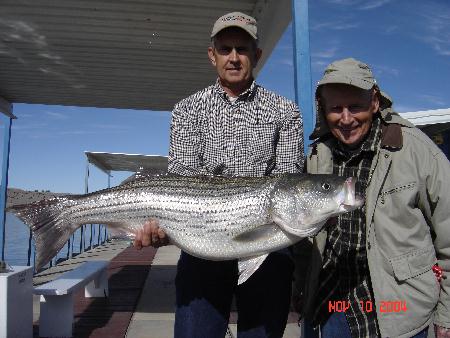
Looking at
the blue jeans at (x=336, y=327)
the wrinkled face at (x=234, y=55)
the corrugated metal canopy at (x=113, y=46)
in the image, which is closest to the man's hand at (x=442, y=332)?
the blue jeans at (x=336, y=327)

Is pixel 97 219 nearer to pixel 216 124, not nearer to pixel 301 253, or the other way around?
pixel 216 124

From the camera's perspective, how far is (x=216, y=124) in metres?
3.38

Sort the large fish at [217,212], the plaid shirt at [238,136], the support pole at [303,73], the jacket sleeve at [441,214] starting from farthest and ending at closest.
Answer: the support pole at [303,73] < the plaid shirt at [238,136] < the large fish at [217,212] < the jacket sleeve at [441,214]

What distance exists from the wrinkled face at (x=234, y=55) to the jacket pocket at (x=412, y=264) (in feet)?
5.45

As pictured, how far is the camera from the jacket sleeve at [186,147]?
11.2 ft

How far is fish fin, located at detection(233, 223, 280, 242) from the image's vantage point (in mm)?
3080

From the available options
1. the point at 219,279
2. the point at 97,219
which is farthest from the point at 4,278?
the point at 219,279

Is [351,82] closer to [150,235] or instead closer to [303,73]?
[150,235]

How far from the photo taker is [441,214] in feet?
9.36

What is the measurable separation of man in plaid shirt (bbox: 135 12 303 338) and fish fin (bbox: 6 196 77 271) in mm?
659

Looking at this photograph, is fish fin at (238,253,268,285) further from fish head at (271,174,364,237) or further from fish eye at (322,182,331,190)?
fish eye at (322,182,331,190)

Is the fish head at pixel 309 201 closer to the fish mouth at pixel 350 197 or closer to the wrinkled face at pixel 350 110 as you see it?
the fish mouth at pixel 350 197

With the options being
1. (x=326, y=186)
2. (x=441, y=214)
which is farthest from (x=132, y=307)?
(x=441, y=214)
